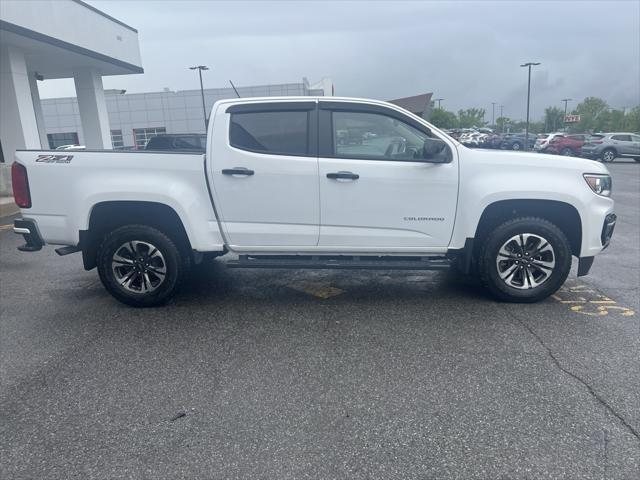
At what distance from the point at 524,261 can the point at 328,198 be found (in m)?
2.08

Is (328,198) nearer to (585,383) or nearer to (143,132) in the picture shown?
(585,383)

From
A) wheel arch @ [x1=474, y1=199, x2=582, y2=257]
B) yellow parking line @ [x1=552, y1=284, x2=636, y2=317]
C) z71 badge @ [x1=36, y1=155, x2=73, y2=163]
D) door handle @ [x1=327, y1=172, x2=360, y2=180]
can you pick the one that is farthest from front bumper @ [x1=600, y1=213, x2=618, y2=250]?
z71 badge @ [x1=36, y1=155, x2=73, y2=163]

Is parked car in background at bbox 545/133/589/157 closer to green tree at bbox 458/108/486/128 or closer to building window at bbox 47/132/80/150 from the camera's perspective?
building window at bbox 47/132/80/150

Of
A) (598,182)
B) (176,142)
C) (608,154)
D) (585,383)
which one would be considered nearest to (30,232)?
(176,142)

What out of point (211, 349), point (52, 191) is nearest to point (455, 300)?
point (211, 349)

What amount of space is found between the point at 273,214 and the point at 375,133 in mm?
1306

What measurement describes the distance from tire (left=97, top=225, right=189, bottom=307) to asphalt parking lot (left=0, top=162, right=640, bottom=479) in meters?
0.21

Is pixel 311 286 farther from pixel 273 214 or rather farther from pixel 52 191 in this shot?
pixel 52 191

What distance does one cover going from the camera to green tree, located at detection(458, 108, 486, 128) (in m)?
120

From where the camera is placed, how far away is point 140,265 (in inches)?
196

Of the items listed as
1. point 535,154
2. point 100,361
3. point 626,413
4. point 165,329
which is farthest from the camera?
point 535,154

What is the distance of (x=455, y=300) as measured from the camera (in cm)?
514

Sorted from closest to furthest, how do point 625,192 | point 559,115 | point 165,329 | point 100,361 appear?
point 100,361 → point 165,329 → point 625,192 → point 559,115

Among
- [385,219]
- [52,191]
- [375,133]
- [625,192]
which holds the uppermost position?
[375,133]
